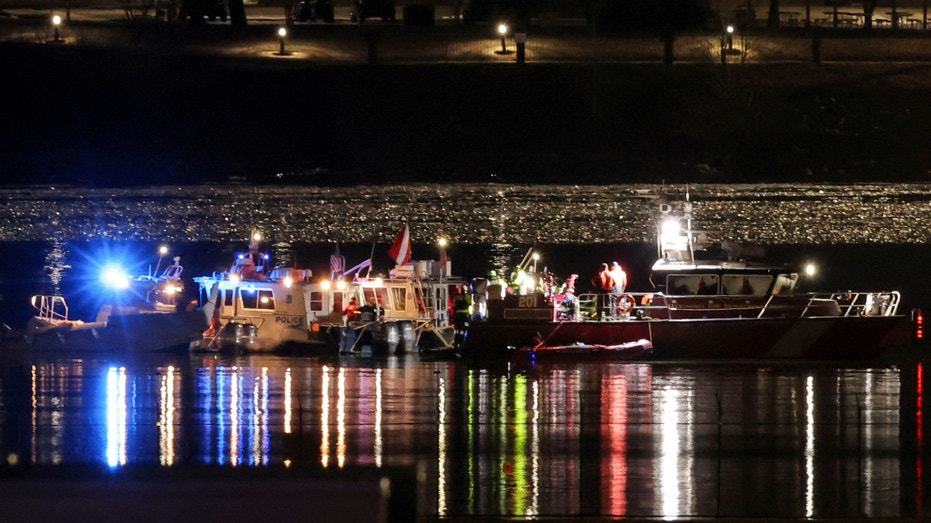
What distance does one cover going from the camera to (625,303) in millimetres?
28453

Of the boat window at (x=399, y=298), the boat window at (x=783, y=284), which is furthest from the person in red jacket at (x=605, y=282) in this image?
the boat window at (x=399, y=298)

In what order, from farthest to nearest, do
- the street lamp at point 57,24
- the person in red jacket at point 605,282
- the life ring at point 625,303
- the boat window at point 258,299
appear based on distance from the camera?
the street lamp at point 57,24 < the boat window at point 258,299 < the person in red jacket at point 605,282 < the life ring at point 625,303

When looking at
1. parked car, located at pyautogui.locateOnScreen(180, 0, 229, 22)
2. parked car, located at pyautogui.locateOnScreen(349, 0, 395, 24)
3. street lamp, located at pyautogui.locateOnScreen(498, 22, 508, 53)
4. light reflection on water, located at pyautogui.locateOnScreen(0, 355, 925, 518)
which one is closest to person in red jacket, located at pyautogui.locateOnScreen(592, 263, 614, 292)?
light reflection on water, located at pyautogui.locateOnScreen(0, 355, 925, 518)

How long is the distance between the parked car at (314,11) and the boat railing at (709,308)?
5209 centimetres

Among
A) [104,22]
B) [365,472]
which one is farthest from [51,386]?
[104,22]

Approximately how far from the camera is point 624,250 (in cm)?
6200

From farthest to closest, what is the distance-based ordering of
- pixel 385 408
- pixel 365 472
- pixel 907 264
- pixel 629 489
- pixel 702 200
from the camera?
pixel 702 200, pixel 907 264, pixel 385 408, pixel 629 489, pixel 365 472

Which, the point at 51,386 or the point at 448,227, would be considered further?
the point at 448,227

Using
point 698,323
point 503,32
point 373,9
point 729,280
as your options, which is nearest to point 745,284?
point 729,280

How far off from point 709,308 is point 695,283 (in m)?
0.46

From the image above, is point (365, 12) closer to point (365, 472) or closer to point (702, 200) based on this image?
point (702, 200)

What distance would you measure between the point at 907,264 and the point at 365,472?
5215cm

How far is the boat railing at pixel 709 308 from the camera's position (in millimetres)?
27953

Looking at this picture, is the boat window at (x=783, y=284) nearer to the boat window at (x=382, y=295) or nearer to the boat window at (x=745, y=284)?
the boat window at (x=745, y=284)
